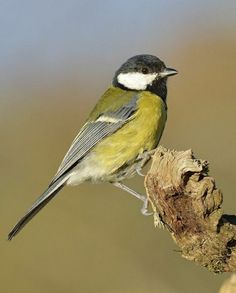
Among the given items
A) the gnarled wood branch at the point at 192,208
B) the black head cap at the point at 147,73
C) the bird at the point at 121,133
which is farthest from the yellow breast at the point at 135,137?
the gnarled wood branch at the point at 192,208

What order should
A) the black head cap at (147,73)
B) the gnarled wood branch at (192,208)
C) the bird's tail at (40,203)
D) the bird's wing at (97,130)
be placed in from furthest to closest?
the black head cap at (147,73), the bird's wing at (97,130), the bird's tail at (40,203), the gnarled wood branch at (192,208)

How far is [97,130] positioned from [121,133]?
0.52ft

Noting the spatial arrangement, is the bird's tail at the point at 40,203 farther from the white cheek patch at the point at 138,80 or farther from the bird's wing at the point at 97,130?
the white cheek patch at the point at 138,80

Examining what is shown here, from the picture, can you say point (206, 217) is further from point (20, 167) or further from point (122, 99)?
point (20, 167)

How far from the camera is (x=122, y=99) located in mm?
4773

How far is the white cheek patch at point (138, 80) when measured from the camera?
192 inches

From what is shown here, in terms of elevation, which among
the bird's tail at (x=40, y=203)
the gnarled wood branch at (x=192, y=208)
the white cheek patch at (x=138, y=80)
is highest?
the white cheek patch at (x=138, y=80)

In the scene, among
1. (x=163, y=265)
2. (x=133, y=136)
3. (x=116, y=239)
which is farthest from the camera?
(x=116, y=239)

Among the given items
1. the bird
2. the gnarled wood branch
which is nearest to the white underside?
the bird

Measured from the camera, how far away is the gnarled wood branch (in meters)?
3.04

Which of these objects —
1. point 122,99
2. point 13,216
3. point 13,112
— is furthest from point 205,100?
point 122,99

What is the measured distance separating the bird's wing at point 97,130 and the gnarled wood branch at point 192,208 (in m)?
1.40

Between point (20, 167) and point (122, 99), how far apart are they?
249 cm

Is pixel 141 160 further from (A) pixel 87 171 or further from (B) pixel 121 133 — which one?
(A) pixel 87 171
